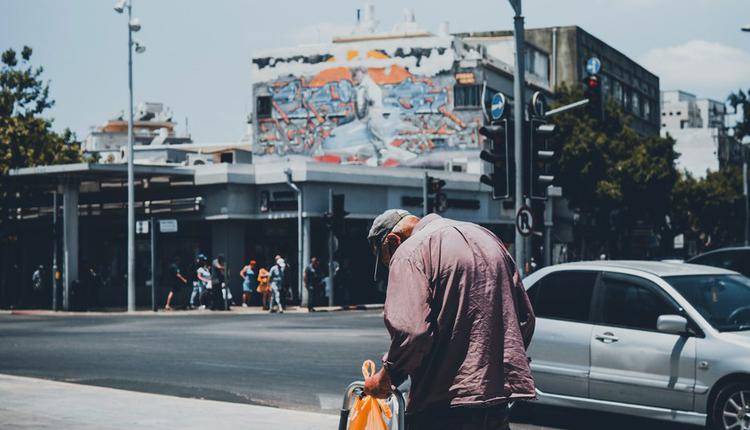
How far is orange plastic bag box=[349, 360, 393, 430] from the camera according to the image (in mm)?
4414

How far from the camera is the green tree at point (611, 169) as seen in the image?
173ft

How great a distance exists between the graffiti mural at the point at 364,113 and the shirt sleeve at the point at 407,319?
48.1 metres

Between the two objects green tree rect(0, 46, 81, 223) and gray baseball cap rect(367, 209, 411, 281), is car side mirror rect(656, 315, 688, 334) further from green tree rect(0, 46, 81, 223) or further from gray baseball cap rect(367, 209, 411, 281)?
green tree rect(0, 46, 81, 223)

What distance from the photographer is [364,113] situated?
55188 mm

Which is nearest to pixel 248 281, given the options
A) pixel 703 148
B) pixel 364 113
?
pixel 364 113

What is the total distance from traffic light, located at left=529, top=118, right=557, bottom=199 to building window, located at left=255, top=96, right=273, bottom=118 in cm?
4243

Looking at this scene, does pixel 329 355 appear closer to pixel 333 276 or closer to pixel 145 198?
pixel 333 276

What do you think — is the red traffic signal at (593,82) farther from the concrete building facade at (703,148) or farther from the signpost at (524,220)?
the concrete building facade at (703,148)

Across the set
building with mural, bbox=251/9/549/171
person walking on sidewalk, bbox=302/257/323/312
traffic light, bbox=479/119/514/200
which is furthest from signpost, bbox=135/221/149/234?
traffic light, bbox=479/119/514/200

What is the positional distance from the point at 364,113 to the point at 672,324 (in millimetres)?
47025

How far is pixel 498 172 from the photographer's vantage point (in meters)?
15.9

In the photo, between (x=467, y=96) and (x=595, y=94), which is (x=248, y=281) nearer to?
(x=595, y=94)

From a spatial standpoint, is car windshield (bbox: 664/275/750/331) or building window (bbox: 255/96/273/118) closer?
car windshield (bbox: 664/275/750/331)

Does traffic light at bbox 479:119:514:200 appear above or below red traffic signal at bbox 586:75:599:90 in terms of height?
below
